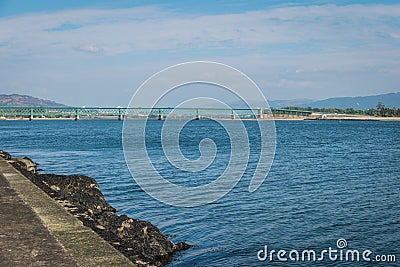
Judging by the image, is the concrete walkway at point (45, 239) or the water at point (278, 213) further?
the water at point (278, 213)

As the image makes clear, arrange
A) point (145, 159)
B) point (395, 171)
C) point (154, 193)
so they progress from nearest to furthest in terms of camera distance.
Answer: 1. point (154, 193)
2. point (395, 171)
3. point (145, 159)

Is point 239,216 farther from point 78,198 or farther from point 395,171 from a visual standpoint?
point 395,171

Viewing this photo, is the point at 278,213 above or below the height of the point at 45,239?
below

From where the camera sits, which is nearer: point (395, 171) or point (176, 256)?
point (176, 256)

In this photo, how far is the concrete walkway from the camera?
784 centimetres

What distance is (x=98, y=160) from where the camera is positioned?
1572 inches

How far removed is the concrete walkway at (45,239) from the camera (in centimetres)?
784

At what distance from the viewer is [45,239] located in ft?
29.4

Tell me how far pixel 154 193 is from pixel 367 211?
29.2ft

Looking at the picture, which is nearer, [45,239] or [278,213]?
[45,239]

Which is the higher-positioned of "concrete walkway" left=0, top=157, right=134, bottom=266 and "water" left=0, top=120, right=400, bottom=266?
"concrete walkway" left=0, top=157, right=134, bottom=266

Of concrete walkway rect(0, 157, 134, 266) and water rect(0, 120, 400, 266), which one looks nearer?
concrete walkway rect(0, 157, 134, 266)

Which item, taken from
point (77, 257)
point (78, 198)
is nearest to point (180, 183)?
point (78, 198)

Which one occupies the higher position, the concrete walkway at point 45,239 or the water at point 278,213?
the concrete walkway at point 45,239
